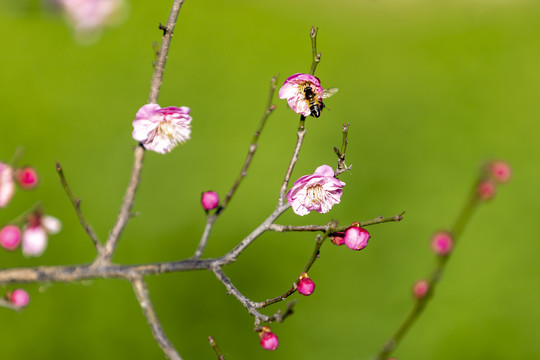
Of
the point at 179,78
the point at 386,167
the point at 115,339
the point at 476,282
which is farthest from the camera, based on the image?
the point at 179,78

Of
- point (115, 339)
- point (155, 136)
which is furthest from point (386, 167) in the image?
point (155, 136)

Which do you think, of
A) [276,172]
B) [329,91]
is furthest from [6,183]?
[276,172]

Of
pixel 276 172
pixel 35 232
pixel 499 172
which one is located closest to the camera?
pixel 35 232

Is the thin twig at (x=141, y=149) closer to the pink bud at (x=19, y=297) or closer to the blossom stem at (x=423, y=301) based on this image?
the pink bud at (x=19, y=297)

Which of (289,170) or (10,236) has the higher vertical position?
(10,236)

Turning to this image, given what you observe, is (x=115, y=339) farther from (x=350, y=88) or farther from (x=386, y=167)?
(x=350, y=88)

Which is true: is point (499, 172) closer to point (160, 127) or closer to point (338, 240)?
point (338, 240)

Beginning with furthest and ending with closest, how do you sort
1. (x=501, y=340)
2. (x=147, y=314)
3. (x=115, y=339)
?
(x=501, y=340) < (x=115, y=339) < (x=147, y=314)

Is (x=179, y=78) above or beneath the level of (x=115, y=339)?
above
